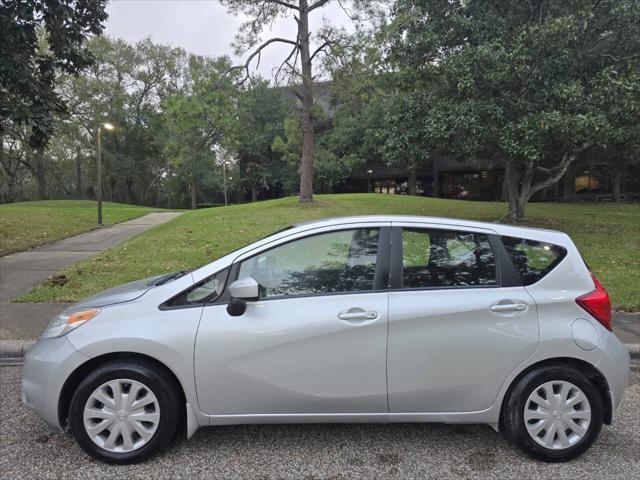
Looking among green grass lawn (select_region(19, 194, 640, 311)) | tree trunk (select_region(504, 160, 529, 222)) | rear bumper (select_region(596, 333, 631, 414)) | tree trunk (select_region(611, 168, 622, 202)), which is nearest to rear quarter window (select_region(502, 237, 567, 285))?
rear bumper (select_region(596, 333, 631, 414))

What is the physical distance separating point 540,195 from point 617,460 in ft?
121

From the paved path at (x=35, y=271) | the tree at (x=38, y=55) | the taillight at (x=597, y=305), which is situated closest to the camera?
the taillight at (x=597, y=305)

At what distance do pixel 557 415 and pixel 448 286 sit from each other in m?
1.08

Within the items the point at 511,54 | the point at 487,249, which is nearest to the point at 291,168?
the point at 511,54

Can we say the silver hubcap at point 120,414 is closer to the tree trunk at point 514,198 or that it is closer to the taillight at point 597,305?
the taillight at point 597,305

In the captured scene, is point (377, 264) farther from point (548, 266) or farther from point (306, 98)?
point (306, 98)

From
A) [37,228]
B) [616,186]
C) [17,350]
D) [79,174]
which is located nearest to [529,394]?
[17,350]

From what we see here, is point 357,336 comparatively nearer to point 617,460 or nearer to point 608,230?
point 617,460

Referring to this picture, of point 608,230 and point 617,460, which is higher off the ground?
point 608,230

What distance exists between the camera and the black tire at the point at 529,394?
115 inches

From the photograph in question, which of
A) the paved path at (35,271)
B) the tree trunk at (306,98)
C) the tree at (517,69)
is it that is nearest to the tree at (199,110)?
the tree trunk at (306,98)

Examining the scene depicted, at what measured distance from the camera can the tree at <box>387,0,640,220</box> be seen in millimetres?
10242

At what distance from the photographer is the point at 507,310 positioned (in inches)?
116

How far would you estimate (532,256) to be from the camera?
126 inches
